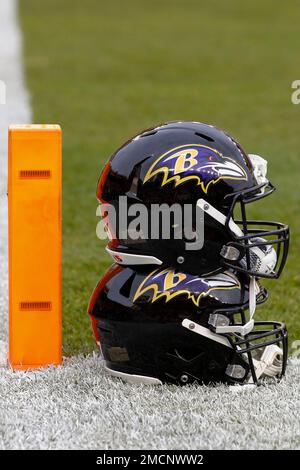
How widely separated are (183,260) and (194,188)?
257 mm

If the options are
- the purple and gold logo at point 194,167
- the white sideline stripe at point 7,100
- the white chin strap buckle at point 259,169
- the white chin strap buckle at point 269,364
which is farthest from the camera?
the white sideline stripe at point 7,100

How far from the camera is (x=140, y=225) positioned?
10.9 feet

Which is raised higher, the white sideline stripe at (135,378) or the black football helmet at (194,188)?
the black football helmet at (194,188)

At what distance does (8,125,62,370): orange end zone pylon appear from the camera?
3518 mm

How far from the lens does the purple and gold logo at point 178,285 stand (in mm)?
3318

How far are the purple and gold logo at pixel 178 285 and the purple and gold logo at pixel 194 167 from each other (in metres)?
0.31

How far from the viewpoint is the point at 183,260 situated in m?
3.33

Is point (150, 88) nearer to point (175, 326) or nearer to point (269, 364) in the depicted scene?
point (269, 364)

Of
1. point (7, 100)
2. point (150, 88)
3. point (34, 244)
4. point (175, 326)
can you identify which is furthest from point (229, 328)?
point (150, 88)

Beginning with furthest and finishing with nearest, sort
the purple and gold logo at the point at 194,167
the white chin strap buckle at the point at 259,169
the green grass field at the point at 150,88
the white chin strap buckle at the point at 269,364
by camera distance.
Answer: the green grass field at the point at 150,88 → the white chin strap buckle at the point at 269,364 → the white chin strap buckle at the point at 259,169 → the purple and gold logo at the point at 194,167

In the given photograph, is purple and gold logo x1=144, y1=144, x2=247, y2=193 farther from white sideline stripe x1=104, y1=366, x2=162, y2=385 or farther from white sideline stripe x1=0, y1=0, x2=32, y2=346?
white sideline stripe x1=0, y1=0, x2=32, y2=346

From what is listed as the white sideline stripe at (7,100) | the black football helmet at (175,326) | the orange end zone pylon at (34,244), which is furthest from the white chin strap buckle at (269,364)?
the white sideline stripe at (7,100)

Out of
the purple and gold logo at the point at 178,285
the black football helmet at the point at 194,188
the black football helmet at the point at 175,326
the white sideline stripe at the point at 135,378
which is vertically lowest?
the white sideline stripe at the point at 135,378

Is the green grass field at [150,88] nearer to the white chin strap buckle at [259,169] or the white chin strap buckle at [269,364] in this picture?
the white chin strap buckle at [269,364]
